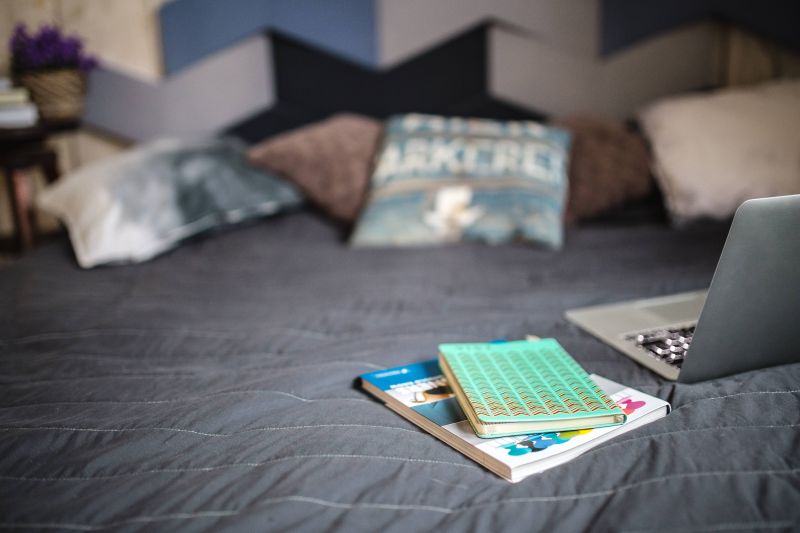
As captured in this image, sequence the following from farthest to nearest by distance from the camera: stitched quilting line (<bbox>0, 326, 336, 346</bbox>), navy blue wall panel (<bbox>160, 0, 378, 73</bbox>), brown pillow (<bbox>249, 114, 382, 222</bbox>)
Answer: navy blue wall panel (<bbox>160, 0, 378, 73</bbox>), brown pillow (<bbox>249, 114, 382, 222</bbox>), stitched quilting line (<bbox>0, 326, 336, 346</bbox>)

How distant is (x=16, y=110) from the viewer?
1.95 m

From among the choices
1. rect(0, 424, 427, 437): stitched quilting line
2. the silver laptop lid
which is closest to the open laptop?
the silver laptop lid

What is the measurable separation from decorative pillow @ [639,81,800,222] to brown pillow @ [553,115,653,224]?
2.1 inches

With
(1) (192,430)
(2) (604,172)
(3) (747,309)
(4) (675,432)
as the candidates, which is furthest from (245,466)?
(2) (604,172)

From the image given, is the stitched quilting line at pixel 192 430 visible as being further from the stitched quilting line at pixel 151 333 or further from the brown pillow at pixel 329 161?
the brown pillow at pixel 329 161

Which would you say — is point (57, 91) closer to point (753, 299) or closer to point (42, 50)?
point (42, 50)

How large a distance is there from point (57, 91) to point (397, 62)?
40.8 inches

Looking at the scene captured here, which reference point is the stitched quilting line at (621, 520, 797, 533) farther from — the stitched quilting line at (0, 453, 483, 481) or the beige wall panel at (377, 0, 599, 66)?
the beige wall panel at (377, 0, 599, 66)

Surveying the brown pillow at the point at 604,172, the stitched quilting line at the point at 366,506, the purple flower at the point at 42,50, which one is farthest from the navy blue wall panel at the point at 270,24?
the stitched quilting line at the point at 366,506

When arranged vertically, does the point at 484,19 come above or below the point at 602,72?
above

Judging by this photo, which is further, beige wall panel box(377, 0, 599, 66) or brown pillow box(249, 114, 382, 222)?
beige wall panel box(377, 0, 599, 66)

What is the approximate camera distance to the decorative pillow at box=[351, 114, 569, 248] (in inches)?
66.8

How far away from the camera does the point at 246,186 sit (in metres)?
1.86

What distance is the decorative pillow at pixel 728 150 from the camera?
5.79 ft
